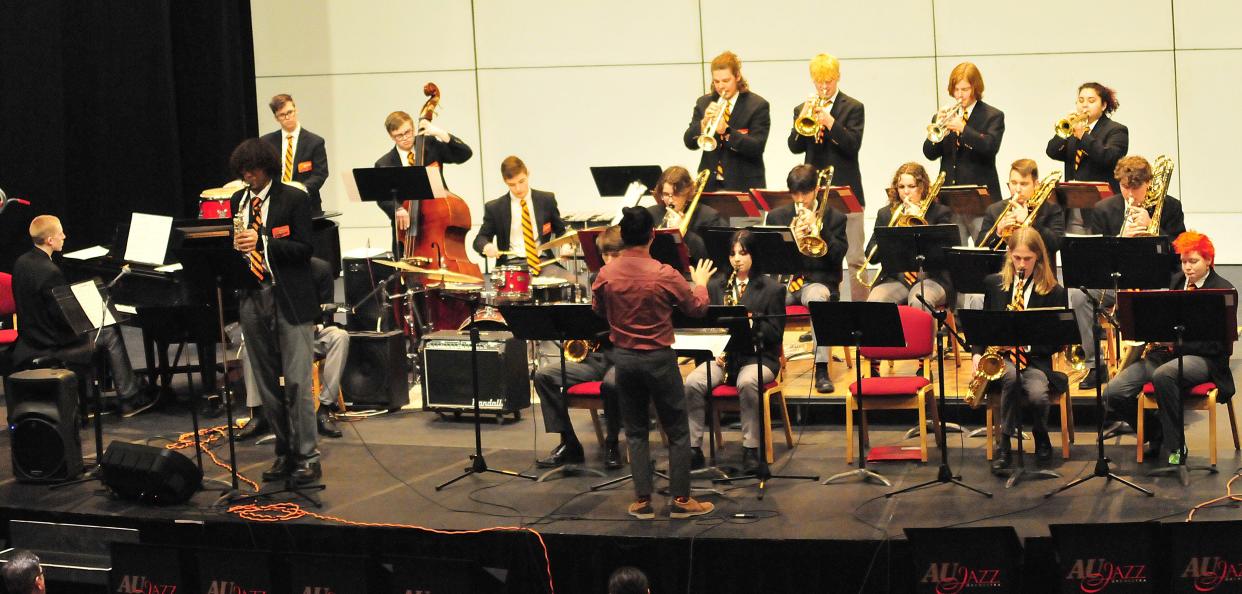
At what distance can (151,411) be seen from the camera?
970cm

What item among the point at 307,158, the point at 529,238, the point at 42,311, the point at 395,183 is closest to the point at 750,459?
the point at 529,238

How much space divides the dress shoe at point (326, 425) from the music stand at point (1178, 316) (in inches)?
186

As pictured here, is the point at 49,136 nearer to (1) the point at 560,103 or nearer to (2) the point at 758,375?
(1) the point at 560,103

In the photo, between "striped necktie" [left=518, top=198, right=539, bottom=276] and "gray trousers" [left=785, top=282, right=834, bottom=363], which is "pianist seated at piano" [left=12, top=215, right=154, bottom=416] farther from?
"gray trousers" [left=785, top=282, right=834, bottom=363]

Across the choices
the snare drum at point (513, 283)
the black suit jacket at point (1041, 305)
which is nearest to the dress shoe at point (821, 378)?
the black suit jacket at point (1041, 305)

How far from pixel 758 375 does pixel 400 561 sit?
2.03 meters

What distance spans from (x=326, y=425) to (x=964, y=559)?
171 inches

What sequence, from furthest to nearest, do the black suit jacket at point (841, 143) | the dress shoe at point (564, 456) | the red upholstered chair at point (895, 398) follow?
the black suit jacket at point (841, 143), the dress shoe at point (564, 456), the red upholstered chair at point (895, 398)

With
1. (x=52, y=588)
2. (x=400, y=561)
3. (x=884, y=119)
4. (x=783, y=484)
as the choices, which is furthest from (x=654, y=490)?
(x=884, y=119)

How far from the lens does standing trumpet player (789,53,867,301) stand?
377 inches

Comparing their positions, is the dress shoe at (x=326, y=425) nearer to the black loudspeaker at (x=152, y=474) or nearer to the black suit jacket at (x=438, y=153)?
the black loudspeaker at (x=152, y=474)

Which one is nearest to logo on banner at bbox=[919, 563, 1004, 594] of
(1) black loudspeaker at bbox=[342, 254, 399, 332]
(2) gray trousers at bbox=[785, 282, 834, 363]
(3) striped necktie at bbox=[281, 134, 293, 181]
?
(2) gray trousers at bbox=[785, 282, 834, 363]

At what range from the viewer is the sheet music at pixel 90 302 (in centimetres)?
852

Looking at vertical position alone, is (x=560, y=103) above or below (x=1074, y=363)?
above
